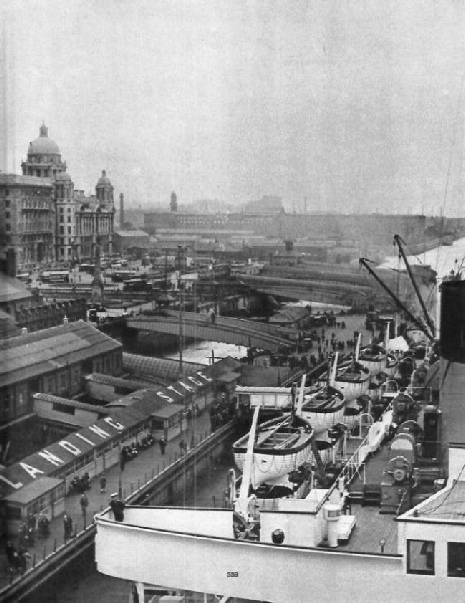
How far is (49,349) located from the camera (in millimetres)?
4918

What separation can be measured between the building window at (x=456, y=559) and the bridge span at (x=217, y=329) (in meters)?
3.11

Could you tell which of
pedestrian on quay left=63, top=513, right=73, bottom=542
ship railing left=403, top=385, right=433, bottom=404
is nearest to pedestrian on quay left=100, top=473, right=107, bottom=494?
pedestrian on quay left=63, top=513, right=73, bottom=542

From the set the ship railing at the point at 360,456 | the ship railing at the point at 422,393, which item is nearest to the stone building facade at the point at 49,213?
the ship railing at the point at 422,393

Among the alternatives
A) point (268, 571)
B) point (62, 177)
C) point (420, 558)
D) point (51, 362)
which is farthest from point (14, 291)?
point (420, 558)

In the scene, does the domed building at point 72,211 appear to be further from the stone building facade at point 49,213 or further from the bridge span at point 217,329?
the bridge span at point 217,329

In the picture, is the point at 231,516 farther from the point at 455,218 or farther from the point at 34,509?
the point at 455,218

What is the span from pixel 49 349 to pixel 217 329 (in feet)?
3.33

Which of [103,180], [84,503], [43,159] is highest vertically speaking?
[43,159]

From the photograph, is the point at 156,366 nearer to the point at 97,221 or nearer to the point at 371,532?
the point at 97,221

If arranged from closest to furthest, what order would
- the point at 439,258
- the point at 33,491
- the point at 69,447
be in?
the point at 33,491
the point at 69,447
the point at 439,258

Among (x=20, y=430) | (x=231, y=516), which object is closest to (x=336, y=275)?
(x=20, y=430)

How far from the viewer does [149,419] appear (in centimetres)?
488

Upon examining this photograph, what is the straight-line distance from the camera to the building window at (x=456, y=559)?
2297 mm

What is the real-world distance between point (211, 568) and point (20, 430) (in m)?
2.33
